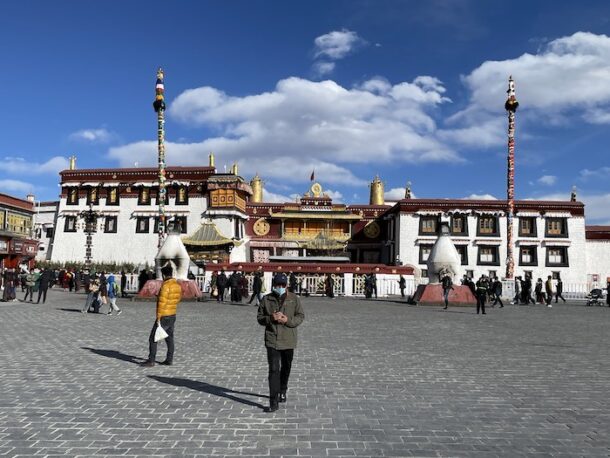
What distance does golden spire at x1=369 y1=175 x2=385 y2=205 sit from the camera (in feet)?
210

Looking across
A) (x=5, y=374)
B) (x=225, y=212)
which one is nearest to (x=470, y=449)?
(x=5, y=374)

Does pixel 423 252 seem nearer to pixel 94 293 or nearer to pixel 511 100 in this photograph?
pixel 511 100

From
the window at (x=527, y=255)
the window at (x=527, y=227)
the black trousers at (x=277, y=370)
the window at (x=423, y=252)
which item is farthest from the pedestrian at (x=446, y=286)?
the window at (x=527, y=227)

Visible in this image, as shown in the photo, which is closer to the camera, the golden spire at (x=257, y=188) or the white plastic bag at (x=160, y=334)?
the white plastic bag at (x=160, y=334)

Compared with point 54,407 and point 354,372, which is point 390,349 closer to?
point 354,372

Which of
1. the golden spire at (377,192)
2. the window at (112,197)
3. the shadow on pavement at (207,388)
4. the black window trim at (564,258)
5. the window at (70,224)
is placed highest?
the golden spire at (377,192)

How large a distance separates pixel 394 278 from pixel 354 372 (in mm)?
28641

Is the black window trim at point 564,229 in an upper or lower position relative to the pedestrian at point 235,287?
upper

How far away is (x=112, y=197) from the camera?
52406 millimetres

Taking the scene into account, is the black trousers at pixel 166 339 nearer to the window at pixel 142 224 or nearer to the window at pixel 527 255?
the window at pixel 527 255

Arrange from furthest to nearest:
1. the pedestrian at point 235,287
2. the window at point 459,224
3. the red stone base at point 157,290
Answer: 1. the window at point 459,224
2. the pedestrian at point 235,287
3. the red stone base at point 157,290

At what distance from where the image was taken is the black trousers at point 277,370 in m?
6.11

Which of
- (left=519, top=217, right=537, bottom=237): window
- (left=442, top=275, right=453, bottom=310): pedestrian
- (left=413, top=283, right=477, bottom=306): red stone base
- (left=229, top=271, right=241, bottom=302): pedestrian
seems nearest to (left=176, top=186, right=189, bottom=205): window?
(left=229, top=271, right=241, bottom=302): pedestrian

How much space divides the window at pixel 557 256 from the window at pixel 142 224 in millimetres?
37288
